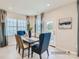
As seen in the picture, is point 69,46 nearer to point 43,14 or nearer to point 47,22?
point 47,22

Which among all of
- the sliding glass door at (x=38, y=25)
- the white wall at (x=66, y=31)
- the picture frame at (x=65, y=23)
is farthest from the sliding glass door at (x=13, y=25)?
the picture frame at (x=65, y=23)

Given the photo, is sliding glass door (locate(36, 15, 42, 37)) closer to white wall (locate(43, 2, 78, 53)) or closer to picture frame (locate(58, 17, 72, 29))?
white wall (locate(43, 2, 78, 53))

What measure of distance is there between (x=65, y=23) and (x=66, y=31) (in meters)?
0.42

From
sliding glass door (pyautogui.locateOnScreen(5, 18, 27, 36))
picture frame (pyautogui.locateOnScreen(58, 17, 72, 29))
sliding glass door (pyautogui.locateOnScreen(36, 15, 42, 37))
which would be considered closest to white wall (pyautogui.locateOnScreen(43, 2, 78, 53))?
picture frame (pyautogui.locateOnScreen(58, 17, 72, 29))

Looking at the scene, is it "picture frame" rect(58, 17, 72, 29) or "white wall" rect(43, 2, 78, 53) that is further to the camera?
"picture frame" rect(58, 17, 72, 29)

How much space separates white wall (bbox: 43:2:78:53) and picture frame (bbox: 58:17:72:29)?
16 cm

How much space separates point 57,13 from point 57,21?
1.57 ft

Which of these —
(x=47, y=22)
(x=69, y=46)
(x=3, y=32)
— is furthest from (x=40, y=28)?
(x=69, y=46)

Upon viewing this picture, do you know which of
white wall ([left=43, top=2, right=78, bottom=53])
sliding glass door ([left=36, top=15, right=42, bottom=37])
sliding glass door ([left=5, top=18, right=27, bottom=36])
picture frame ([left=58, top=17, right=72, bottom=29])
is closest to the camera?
white wall ([left=43, top=2, right=78, bottom=53])

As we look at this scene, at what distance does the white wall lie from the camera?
4.63 m

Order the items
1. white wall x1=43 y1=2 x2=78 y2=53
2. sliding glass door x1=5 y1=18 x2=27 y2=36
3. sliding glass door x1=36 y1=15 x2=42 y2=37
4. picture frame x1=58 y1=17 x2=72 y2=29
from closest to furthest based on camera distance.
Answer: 1. white wall x1=43 y1=2 x2=78 y2=53
2. picture frame x1=58 y1=17 x2=72 y2=29
3. sliding glass door x1=5 y1=18 x2=27 y2=36
4. sliding glass door x1=36 y1=15 x2=42 y2=37

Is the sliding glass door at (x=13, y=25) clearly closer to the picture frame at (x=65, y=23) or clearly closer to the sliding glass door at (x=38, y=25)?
the sliding glass door at (x=38, y=25)

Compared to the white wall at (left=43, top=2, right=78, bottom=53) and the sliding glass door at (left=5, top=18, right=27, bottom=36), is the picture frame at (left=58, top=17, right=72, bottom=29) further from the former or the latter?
the sliding glass door at (left=5, top=18, right=27, bottom=36)

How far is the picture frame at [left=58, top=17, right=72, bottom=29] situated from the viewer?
4891mm
